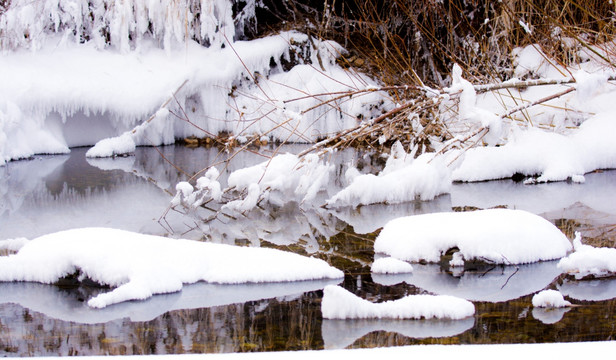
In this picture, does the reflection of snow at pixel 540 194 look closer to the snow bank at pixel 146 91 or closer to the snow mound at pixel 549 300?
the snow mound at pixel 549 300

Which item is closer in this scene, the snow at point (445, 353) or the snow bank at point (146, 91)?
the snow at point (445, 353)

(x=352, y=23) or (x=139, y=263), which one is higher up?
(x=352, y=23)

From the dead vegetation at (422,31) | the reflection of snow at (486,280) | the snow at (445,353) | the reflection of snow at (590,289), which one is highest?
the dead vegetation at (422,31)

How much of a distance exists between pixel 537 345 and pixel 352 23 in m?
8.11

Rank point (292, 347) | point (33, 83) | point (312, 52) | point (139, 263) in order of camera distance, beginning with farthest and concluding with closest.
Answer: point (312, 52) → point (33, 83) → point (139, 263) → point (292, 347)

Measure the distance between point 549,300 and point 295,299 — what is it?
3.23 ft

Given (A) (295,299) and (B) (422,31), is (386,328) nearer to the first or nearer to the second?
(A) (295,299)

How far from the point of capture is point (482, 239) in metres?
3.48

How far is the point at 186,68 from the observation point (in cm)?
931

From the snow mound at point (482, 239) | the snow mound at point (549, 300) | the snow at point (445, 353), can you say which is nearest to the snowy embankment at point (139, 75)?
the snow mound at point (482, 239)

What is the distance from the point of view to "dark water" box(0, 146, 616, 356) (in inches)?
96.7

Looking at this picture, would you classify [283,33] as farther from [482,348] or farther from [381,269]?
[482,348]

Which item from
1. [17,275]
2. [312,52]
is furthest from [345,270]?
[312,52]

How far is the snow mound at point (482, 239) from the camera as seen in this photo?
3.47 m
